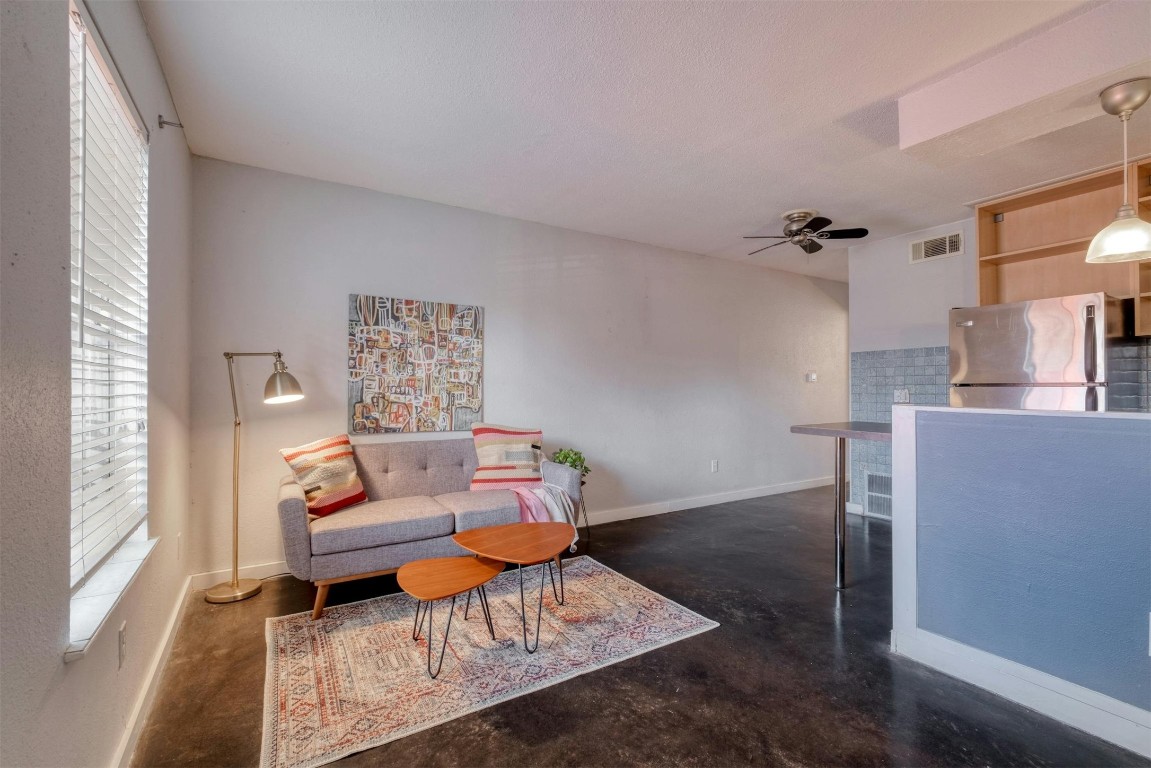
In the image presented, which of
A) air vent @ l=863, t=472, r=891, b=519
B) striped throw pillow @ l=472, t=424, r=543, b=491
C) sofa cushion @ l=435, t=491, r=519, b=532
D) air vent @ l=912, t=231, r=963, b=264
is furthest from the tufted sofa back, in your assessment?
air vent @ l=912, t=231, r=963, b=264

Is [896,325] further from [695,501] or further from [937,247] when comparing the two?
[695,501]

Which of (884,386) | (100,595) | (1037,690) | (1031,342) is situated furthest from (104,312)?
(884,386)

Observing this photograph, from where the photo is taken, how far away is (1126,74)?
6.30ft

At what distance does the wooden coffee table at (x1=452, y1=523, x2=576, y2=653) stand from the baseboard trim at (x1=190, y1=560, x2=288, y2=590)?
4.41 feet

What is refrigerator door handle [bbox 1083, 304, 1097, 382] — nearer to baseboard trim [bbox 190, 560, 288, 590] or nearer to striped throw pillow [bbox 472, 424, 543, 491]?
striped throw pillow [bbox 472, 424, 543, 491]

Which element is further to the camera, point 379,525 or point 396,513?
point 396,513

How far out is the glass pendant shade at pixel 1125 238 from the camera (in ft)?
6.87

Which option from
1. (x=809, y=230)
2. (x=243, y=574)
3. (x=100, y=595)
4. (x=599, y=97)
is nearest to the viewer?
(x=100, y=595)

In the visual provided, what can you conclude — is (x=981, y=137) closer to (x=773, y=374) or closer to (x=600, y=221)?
(x=600, y=221)

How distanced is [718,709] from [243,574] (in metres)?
2.97

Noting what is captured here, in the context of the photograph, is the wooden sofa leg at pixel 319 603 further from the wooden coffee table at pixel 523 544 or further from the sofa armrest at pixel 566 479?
the sofa armrest at pixel 566 479

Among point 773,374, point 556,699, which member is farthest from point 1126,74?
point 773,374

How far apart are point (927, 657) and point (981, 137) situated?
2.48 metres

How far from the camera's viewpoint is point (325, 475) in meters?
2.98
